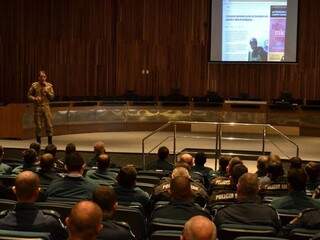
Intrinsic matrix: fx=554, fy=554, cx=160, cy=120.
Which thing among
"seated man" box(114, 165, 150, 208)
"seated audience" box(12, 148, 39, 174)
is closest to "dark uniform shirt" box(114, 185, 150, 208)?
"seated man" box(114, 165, 150, 208)

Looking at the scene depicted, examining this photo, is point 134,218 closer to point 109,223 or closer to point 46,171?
point 109,223

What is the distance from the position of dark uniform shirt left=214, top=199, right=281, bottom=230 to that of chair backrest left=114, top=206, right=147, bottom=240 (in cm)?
51

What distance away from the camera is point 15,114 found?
43.8 ft

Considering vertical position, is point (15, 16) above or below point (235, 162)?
above

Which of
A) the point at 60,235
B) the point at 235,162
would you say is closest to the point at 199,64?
the point at 235,162

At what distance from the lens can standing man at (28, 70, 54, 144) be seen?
1179 cm

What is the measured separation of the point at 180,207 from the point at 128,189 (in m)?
0.90

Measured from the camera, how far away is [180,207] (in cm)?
375

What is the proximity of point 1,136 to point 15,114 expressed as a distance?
669mm

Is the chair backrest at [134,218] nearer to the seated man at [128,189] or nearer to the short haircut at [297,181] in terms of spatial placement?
the seated man at [128,189]

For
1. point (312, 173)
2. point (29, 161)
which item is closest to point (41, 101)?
point (29, 161)

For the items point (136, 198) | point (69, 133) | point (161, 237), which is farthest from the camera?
point (69, 133)

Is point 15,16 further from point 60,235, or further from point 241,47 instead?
point 60,235

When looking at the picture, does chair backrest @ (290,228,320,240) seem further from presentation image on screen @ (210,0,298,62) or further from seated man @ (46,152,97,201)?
presentation image on screen @ (210,0,298,62)
